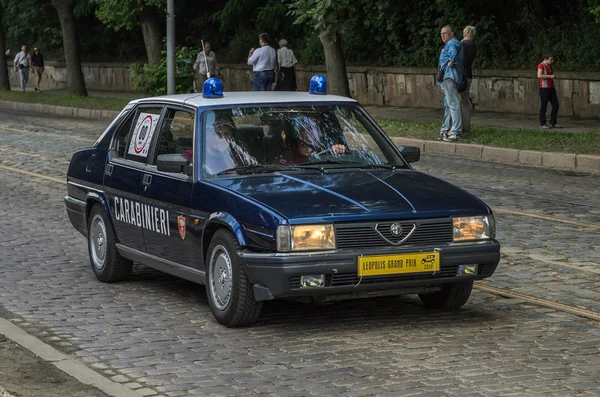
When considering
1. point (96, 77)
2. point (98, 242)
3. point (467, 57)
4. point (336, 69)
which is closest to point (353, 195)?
point (98, 242)

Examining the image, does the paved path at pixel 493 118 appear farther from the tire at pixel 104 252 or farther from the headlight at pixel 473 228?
the headlight at pixel 473 228

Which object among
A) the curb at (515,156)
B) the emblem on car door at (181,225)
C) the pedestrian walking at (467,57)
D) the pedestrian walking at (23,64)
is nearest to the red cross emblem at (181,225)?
the emblem on car door at (181,225)

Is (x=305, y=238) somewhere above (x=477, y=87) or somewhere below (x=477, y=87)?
above

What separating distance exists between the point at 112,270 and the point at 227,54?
33791mm

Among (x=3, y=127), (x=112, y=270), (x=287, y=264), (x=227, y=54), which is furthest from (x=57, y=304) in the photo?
(x=227, y=54)

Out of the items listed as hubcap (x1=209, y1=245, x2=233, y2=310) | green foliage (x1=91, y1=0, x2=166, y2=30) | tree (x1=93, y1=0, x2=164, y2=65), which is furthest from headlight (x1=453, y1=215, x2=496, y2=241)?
Answer: green foliage (x1=91, y1=0, x2=166, y2=30)

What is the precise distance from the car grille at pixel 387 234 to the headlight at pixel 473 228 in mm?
98

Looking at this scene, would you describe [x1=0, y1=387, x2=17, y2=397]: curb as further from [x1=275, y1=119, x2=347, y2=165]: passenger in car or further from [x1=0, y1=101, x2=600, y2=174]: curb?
[x1=0, y1=101, x2=600, y2=174]: curb

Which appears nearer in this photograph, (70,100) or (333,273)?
(333,273)

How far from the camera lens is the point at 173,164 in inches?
316

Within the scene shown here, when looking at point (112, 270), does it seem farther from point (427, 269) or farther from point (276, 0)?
point (276, 0)

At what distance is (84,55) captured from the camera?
5294 cm

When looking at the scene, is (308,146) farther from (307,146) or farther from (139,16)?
(139,16)

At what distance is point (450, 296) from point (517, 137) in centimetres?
1340
